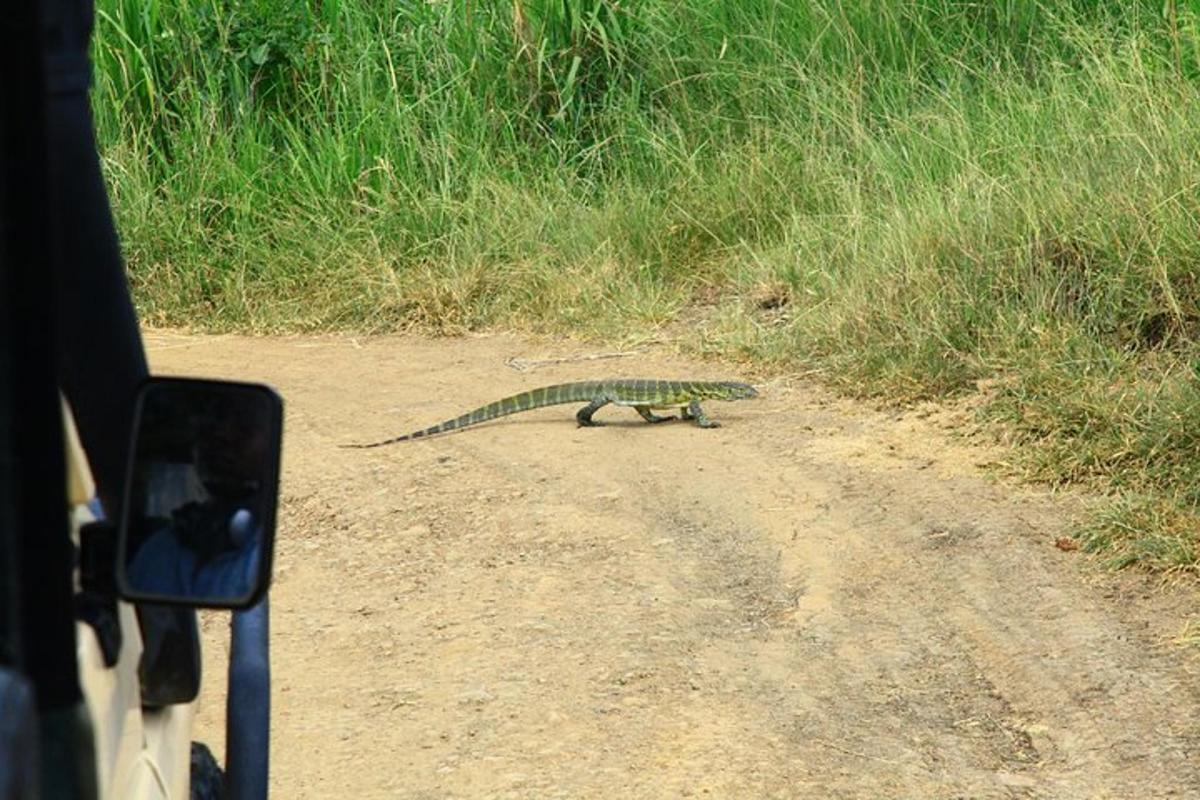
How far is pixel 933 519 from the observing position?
19.7 feet

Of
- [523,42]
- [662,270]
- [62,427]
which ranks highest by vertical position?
[62,427]

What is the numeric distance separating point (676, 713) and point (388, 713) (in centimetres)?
76

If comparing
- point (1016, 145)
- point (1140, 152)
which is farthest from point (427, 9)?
point (1140, 152)

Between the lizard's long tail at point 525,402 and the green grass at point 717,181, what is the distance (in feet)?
3.32

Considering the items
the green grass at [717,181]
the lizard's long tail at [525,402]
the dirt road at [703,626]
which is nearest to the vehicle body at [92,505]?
the dirt road at [703,626]

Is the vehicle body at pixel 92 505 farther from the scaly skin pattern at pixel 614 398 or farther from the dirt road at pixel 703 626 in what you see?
the scaly skin pattern at pixel 614 398

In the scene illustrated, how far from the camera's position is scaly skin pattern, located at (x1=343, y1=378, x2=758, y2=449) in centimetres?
724

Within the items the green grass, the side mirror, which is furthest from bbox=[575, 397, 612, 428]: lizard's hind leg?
the side mirror

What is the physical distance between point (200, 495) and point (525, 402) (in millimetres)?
5669

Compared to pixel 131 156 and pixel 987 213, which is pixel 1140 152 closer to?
pixel 987 213

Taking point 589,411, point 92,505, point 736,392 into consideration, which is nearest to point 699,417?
point 736,392

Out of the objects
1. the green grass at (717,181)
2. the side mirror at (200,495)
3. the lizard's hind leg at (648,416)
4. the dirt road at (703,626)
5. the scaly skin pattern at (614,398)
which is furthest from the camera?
the lizard's hind leg at (648,416)

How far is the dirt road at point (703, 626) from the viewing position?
4.46 metres

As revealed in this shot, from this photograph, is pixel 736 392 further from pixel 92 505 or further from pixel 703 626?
pixel 92 505
